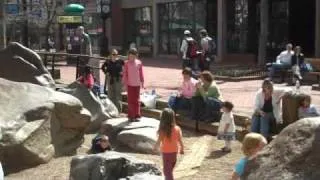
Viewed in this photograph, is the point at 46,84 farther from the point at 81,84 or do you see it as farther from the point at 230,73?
the point at 230,73

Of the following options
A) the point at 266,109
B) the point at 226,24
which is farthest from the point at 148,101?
the point at 226,24

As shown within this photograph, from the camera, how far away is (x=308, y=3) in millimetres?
28781

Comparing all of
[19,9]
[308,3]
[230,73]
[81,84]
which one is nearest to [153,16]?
[19,9]

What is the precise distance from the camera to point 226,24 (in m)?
32.5

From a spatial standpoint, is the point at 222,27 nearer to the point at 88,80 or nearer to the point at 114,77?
the point at 88,80

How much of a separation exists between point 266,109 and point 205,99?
1855mm

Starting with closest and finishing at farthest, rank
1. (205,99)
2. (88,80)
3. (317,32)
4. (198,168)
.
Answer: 1. (198,168)
2. (205,99)
3. (88,80)
4. (317,32)

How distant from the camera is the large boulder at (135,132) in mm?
10773

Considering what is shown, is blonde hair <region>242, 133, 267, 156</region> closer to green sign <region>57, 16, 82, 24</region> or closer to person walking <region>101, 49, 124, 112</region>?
person walking <region>101, 49, 124, 112</region>

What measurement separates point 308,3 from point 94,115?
18094 millimetres

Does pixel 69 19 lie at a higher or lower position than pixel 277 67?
higher

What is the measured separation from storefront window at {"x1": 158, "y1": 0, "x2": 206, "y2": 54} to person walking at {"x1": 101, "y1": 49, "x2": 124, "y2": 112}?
67.8 feet

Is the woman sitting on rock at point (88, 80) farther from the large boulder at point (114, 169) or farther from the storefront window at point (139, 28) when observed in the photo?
the storefront window at point (139, 28)

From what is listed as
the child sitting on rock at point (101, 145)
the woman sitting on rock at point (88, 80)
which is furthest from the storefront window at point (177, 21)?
the child sitting on rock at point (101, 145)
